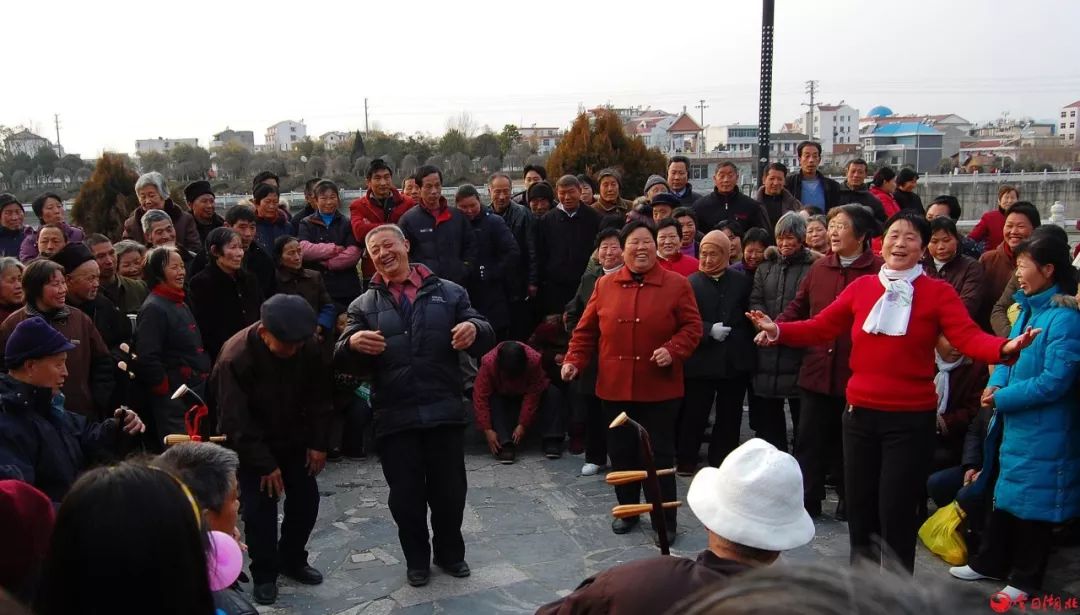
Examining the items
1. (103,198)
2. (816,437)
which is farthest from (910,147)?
(816,437)

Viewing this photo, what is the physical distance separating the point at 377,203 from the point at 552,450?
119 inches

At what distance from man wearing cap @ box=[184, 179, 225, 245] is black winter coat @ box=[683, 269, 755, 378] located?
179 inches

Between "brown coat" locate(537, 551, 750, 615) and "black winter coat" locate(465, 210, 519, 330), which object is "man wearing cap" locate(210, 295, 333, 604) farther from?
"black winter coat" locate(465, 210, 519, 330)

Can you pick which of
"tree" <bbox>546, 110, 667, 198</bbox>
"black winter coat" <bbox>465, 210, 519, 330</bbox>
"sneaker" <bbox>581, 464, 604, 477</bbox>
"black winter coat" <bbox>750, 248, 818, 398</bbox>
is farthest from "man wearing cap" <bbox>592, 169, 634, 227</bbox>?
"tree" <bbox>546, 110, 667, 198</bbox>

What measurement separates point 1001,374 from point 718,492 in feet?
9.65

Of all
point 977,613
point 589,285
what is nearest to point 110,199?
point 589,285

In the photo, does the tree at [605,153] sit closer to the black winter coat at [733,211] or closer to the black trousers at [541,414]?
the black winter coat at [733,211]

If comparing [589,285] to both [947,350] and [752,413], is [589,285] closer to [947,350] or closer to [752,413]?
A: [752,413]

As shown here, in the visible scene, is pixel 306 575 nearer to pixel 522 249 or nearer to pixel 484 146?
pixel 522 249

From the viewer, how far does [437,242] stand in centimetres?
770

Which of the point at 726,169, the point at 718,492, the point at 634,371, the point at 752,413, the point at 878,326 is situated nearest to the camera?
the point at 718,492

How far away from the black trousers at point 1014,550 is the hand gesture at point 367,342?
11.5 feet

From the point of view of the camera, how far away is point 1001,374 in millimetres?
4715

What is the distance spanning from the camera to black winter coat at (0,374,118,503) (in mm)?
3793
